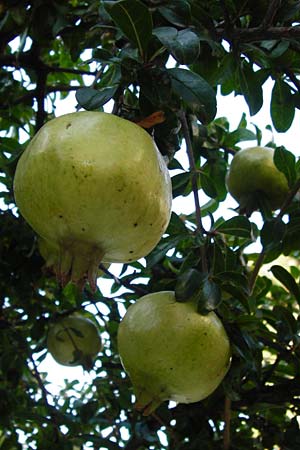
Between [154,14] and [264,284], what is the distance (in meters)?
0.97

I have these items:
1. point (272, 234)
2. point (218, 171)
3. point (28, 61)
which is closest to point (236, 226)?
point (272, 234)

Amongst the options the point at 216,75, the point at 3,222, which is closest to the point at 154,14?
the point at 216,75

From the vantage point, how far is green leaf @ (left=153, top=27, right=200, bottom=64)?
0.97m

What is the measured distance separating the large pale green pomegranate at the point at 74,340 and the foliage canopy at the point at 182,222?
0.14ft

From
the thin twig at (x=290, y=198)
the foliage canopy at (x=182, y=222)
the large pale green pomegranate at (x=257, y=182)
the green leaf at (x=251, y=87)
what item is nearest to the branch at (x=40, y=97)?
the foliage canopy at (x=182, y=222)

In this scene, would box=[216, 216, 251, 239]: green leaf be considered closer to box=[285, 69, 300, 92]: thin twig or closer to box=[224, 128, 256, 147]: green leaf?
box=[285, 69, 300, 92]: thin twig

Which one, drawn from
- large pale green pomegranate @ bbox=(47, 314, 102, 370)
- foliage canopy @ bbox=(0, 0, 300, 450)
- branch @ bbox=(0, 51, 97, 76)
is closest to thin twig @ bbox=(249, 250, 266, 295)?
foliage canopy @ bbox=(0, 0, 300, 450)

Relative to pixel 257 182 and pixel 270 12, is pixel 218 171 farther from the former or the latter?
pixel 270 12

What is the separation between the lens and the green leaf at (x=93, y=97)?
1.01 m

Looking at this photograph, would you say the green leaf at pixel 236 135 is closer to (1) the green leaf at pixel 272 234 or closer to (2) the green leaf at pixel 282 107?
(2) the green leaf at pixel 282 107

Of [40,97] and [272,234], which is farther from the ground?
[40,97]

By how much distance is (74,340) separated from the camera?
2.16 meters

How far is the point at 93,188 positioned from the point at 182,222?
1.89 feet

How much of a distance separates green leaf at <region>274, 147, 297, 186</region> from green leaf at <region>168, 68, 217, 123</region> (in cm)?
48
